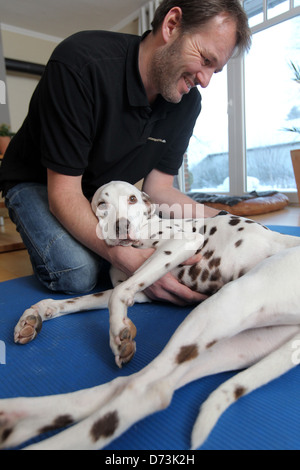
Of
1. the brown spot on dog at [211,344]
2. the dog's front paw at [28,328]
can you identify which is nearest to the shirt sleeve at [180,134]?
the dog's front paw at [28,328]

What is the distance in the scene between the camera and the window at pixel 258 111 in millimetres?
6328

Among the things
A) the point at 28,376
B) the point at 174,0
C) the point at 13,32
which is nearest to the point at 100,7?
the point at 13,32

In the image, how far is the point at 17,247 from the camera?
170 inches

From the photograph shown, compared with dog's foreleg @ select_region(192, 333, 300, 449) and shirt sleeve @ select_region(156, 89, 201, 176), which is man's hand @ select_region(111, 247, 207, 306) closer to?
dog's foreleg @ select_region(192, 333, 300, 449)

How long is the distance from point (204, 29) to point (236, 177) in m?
5.72

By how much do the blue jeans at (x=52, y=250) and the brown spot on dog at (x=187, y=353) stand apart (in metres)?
1.31

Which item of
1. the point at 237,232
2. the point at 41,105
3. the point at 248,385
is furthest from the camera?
the point at 41,105

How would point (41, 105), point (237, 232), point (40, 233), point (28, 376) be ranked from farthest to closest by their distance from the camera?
point (40, 233) → point (41, 105) → point (237, 232) → point (28, 376)

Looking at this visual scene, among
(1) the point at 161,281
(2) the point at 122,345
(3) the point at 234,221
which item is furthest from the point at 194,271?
(2) the point at 122,345

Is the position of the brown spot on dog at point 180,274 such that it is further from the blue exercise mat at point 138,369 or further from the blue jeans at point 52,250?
the blue jeans at point 52,250

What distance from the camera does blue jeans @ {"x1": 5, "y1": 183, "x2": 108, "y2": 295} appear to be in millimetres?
2287

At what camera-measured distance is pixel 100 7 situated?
788 cm

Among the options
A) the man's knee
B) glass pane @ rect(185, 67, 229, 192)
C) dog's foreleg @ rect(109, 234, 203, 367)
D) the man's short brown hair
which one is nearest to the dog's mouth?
dog's foreleg @ rect(109, 234, 203, 367)
